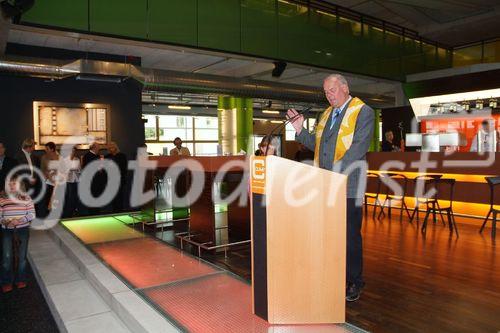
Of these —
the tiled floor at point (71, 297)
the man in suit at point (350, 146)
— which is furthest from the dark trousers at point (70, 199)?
the man in suit at point (350, 146)

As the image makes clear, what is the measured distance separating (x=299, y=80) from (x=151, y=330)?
10349mm

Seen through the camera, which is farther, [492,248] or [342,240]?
[492,248]

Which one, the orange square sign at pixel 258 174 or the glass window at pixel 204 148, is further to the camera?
the glass window at pixel 204 148

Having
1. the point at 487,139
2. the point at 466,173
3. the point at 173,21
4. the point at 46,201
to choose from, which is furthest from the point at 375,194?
the point at 46,201

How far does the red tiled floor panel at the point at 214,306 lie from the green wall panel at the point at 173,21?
4.40 m

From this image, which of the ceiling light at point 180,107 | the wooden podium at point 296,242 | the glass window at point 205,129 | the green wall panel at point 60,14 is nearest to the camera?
the wooden podium at point 296,242

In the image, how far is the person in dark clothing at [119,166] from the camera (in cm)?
693

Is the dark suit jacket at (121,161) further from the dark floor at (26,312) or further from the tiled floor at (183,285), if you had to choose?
the dark floor at (26,312)

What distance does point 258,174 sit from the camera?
214 centimetres

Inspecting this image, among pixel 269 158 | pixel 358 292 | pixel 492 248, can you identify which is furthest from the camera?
pixel 492 248

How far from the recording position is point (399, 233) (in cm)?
504

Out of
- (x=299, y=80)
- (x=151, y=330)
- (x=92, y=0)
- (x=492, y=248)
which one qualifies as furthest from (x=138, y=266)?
(x=299, y=80)

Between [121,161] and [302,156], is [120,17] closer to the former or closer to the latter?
[121,161]

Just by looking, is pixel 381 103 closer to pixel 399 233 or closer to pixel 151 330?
pixel 399 233
